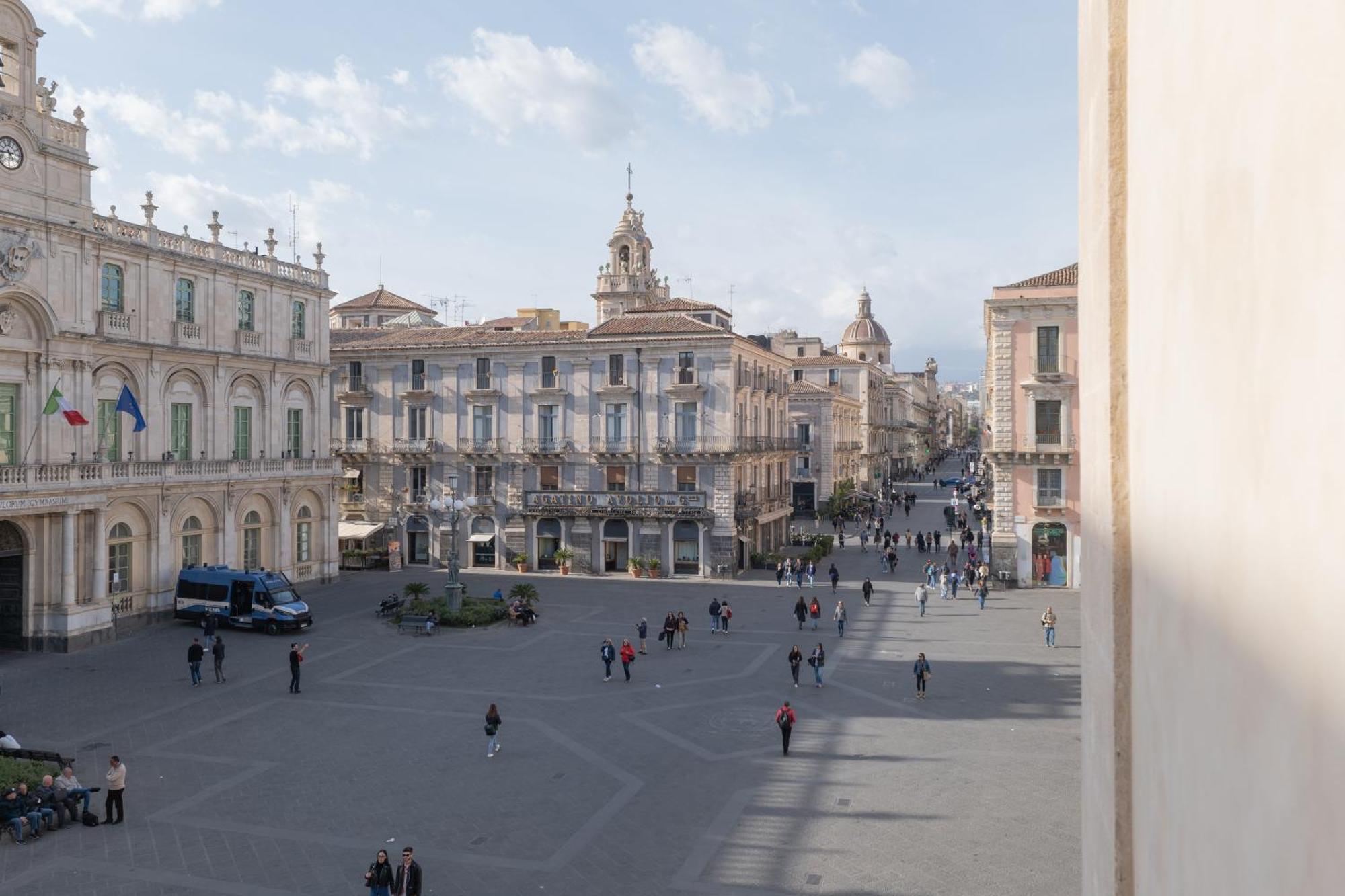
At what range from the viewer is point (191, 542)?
3934 cm

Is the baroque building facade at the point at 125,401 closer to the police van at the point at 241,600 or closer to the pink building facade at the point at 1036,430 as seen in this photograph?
the police van at the point at 241,600

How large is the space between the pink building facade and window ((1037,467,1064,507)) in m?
0.03

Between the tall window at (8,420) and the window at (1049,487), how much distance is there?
1564 inches

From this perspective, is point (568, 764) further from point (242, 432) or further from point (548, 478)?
point (548, 478)

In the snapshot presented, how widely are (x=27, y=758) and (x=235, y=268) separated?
87.6 ft

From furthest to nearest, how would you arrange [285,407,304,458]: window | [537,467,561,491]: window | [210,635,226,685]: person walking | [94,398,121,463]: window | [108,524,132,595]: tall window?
[537,467,561,491]: window < [285,407,304,458]: window < [108,524,132,595]: tall window < [94,398,121,463]: window < [210,635,226,685]: person walking

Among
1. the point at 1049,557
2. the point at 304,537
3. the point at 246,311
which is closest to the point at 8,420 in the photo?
the point at 246,311

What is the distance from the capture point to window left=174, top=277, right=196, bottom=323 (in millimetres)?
38781

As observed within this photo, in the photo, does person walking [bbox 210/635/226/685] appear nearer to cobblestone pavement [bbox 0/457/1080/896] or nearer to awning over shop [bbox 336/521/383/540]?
cobblestone pavement [bbox 0/457/1080/896]

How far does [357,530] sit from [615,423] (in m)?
15.5

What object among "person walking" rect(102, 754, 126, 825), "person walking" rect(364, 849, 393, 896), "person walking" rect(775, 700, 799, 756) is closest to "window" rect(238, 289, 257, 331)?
"person walking" rect(102, 754, 126, 825)

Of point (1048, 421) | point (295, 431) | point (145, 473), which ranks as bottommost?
point (145, 473)

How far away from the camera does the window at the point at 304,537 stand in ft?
150

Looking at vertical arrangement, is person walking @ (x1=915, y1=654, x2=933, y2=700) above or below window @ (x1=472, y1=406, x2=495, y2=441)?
below
